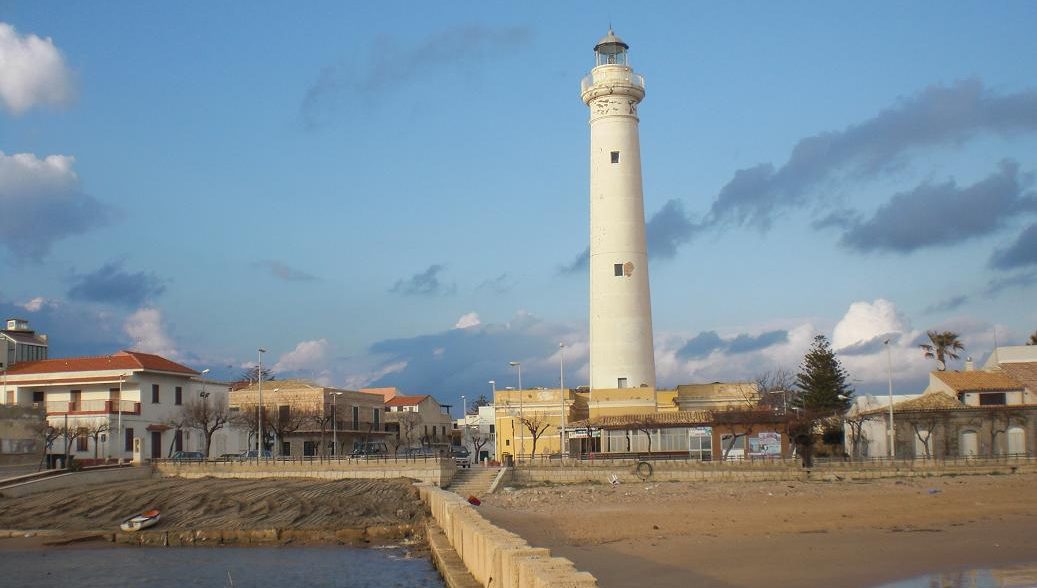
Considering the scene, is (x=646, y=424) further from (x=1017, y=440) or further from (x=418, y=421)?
(x=418, y=421)

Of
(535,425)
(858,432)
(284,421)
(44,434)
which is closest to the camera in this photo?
(44,434)

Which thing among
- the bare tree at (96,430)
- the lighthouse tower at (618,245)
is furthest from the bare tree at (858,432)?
the bare tree at (96,430)

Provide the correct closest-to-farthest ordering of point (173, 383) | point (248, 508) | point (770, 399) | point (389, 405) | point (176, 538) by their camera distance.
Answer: point (176, 538) < point (248, 508) < point (173, 383) < point (770, 399) < point (389, 405)

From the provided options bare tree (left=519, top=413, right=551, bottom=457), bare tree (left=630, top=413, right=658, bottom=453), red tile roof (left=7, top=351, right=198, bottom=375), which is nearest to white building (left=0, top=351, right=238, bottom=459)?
red tile roof (left=7, top=351, right=198, bottom=375)

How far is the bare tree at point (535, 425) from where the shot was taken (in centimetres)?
6209

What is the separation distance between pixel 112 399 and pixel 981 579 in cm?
4936

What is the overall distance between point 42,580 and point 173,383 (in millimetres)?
33349

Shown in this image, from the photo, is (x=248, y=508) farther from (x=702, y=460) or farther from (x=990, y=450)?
(x=990, y=450)

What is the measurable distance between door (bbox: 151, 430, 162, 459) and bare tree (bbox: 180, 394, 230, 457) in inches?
62.2

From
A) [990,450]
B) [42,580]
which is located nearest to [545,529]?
[42,580]

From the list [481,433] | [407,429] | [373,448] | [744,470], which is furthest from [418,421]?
[744,470]

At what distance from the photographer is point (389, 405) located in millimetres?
94625

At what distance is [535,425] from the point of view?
62.3 meters

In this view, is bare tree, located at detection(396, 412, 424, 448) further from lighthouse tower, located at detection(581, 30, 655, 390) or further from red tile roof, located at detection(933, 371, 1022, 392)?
red tile roof, located at detection(933, 371, 1022, 392)
